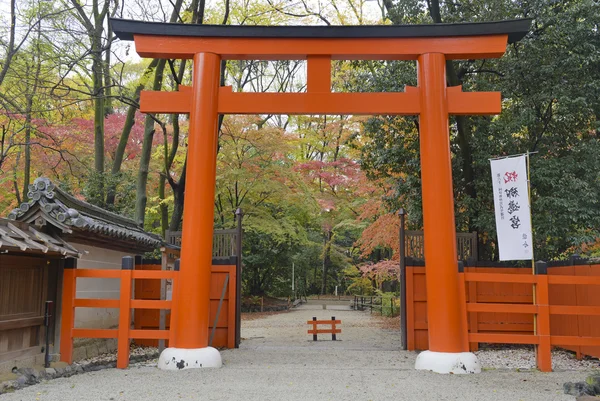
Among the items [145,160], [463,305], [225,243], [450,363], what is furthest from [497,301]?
[145,160]

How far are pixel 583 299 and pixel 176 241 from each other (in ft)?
24.5

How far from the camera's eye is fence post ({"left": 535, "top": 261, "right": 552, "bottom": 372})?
6504 mm

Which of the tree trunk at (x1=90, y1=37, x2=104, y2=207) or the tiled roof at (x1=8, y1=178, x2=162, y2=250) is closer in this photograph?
the tiled roof at (x1=8, y1=178, x2=162, y2=250)

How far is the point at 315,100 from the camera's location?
717 centimetres

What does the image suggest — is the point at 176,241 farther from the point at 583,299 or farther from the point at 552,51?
the point at 552,51

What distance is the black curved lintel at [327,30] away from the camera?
7066 mm

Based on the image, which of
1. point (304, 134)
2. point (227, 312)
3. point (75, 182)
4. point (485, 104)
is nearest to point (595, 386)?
point (485, 104)

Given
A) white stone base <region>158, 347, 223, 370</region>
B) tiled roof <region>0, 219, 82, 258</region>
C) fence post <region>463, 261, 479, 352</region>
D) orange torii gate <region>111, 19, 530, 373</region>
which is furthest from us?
fence post <region>463, 261, 479, 352</region>

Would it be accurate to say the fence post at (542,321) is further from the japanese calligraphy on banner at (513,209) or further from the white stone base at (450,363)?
the white stone base at (450,363)

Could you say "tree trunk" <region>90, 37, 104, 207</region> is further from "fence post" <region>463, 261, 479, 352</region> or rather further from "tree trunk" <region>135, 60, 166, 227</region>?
"fence post" <region>463, 261, 479, 352</region>

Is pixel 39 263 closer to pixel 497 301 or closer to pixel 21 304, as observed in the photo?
pixel 21 304

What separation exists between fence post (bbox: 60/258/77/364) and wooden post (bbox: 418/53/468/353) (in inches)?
197

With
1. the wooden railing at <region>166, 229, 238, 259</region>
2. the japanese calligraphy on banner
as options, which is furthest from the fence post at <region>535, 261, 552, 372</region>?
the wooden railing at <region>166, 229, 238, 259</region>

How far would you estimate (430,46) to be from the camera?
23.4 ft
